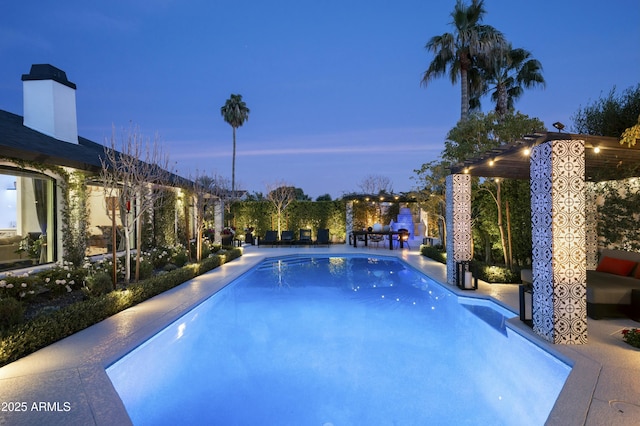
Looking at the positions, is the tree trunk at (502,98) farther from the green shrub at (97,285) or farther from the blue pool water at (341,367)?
the green shrub at (97,285)

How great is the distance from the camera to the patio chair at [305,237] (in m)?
19.2

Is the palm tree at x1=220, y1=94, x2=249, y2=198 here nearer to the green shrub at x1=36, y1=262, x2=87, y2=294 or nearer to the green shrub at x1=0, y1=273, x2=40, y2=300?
the green shrub at x1=36, y1=262, x2=87, y2=294

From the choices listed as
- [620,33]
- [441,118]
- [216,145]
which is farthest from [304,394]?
[441,118]

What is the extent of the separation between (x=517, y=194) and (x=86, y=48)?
37.5 meters

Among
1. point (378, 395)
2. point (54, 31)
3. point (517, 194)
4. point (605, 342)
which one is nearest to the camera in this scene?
point (378, 395)

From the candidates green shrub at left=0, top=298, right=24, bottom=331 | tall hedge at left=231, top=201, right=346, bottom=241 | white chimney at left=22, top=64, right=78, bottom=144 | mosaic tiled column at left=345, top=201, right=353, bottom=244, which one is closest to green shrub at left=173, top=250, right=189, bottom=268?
white chimney at left=22, top=64, right=78, bottom=144

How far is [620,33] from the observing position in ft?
73.3

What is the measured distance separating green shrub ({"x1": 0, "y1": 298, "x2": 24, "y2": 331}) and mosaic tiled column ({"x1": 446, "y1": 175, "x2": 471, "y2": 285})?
8.07 meters

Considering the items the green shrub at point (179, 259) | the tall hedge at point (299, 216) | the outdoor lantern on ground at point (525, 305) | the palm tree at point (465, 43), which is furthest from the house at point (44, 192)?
the palm tree at point (465, 43)

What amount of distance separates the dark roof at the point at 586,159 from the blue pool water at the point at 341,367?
2.75m

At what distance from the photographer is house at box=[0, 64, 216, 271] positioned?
7.87 metres

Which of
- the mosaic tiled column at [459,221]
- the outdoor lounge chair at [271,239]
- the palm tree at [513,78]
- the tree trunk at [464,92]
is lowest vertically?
the outdoor lounge chair at [271,239]

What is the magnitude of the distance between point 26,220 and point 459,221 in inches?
393

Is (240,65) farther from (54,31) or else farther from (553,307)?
(553,307)
